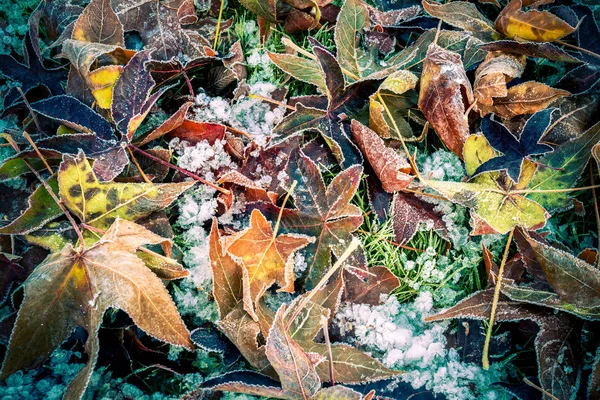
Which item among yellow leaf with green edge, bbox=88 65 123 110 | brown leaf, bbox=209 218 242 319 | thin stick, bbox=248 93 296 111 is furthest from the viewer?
thin stick, bbox=248 93 296 111

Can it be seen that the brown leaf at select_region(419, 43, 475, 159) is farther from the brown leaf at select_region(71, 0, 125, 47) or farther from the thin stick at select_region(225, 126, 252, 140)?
the brown leaf at select_region(71, 0, 125, 47)

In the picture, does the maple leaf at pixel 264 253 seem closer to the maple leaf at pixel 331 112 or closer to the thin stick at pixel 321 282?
the thin stick at pixel 321 282

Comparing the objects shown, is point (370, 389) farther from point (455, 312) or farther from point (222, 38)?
point (222, 38)

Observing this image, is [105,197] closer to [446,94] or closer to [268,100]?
[268,100]

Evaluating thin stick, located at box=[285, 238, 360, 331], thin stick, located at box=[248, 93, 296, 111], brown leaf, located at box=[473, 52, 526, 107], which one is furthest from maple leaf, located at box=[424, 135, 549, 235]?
thin stick, located at box=[248, 93, 296, 111]

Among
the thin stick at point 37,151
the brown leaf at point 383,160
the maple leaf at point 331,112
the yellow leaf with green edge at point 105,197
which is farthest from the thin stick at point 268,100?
the thin stick at point 37,151
